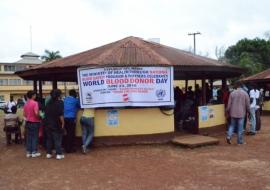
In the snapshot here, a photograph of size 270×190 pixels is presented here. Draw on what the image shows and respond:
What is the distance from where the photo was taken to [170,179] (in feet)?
23.9

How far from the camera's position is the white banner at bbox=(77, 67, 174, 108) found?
35.5 feet

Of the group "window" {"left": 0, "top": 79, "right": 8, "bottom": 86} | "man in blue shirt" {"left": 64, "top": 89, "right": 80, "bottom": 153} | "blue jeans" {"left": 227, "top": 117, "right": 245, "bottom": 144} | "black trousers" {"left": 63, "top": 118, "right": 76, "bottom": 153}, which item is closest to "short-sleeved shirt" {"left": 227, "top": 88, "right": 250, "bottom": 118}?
"blue jeans" {"left": 227, "top": 117, "right": 245, "bottom": 144}

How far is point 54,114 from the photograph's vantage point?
9367mm

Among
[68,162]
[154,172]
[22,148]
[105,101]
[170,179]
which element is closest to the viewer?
[170,179]

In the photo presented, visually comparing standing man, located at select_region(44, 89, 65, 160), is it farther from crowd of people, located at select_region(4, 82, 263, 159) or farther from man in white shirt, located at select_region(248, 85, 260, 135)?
man in white shirt, located at select_region(248, 85, 260, 135)

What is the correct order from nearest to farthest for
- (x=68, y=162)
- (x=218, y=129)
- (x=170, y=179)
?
(x=170, y=179) → (x=68, y=162) → (x=218, y=129)

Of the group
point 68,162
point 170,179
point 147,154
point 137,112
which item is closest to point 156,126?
point 137,112

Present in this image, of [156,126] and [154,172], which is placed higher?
[156,126]

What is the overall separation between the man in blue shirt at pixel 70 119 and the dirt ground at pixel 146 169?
0.37 m

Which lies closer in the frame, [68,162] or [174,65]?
[68,162]

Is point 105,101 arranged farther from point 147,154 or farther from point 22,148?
point 22,148

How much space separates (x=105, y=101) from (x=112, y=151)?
1459 mm

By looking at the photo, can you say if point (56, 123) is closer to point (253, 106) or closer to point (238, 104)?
point (238, 104)

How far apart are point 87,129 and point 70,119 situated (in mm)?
555
